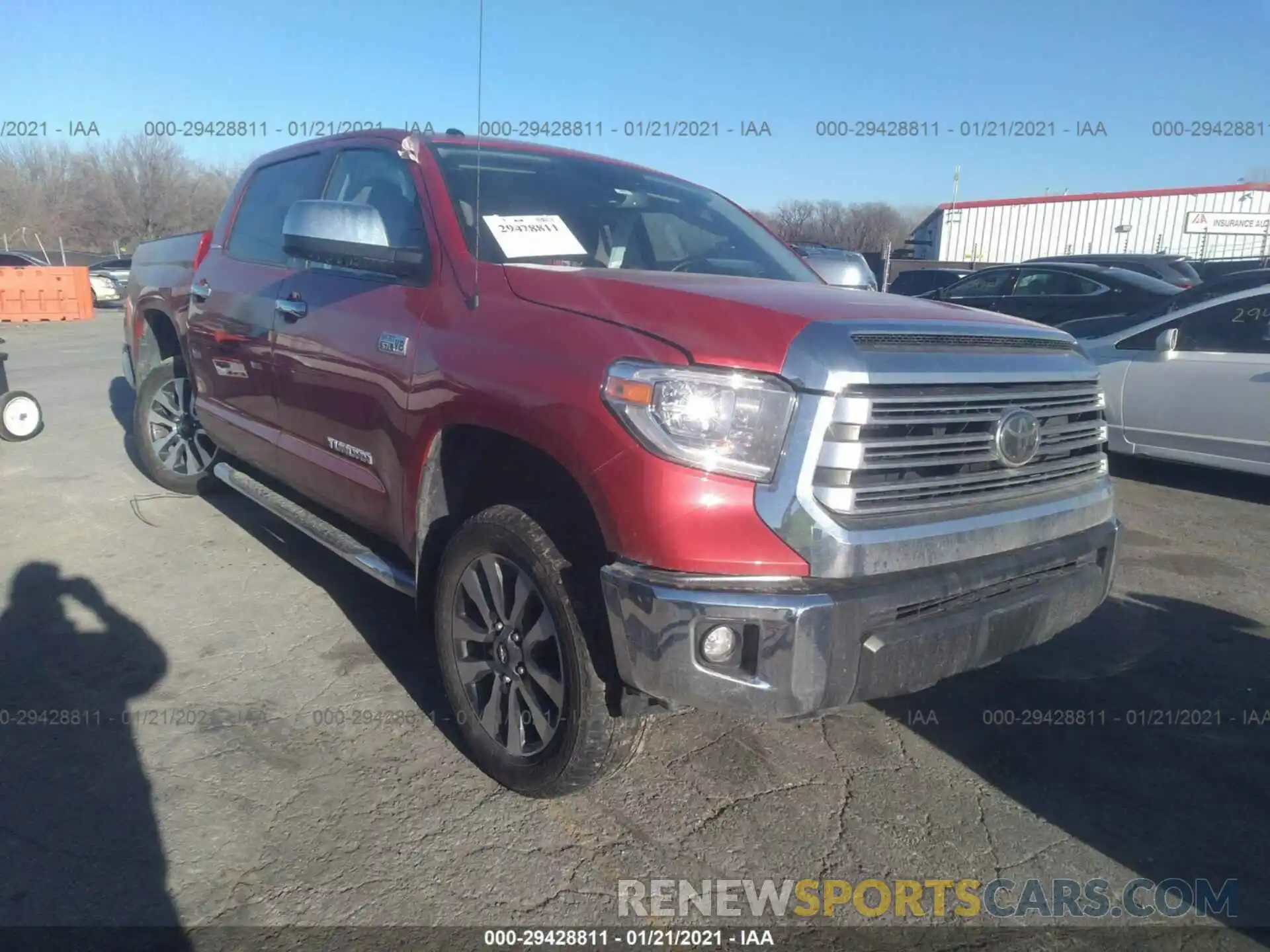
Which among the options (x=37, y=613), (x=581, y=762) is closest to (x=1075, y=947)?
(x=581, y=762)

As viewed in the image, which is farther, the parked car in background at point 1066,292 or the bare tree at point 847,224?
the bare tree at point 847,224

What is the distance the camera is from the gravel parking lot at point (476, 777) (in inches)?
95.4

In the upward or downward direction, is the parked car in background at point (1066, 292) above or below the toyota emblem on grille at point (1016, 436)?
above

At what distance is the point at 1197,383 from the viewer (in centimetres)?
630

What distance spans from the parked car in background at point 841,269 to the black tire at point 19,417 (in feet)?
21.7

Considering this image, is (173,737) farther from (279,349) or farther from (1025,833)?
(1025,833)

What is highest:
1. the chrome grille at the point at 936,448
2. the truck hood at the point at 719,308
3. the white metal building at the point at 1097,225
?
the white metal building at the point at 1097,225

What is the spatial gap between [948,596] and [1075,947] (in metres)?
0.89

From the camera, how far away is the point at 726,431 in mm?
2266

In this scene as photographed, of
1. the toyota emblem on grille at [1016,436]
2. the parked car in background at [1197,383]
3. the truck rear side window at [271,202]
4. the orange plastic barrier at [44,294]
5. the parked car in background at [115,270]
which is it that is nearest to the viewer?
the toyota emblem on grille at [1016,436]

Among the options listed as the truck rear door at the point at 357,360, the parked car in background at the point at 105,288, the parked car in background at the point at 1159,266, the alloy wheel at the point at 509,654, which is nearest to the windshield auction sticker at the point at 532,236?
the truck rear door at the point at 357,360

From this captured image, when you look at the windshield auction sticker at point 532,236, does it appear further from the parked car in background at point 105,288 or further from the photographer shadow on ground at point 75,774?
the parked car in background at point 105,288

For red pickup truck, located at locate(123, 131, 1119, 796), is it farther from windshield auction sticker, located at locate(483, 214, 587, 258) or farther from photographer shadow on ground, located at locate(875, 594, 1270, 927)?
photographer shadow on ground, located at locate(875, 594, 1270, 927)

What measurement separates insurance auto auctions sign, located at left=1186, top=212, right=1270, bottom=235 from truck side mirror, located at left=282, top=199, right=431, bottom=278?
41315 millimetres
